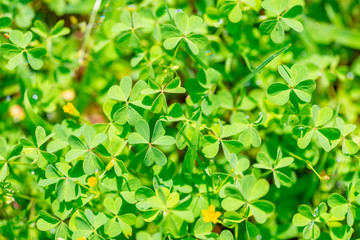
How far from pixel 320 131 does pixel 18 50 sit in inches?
77.5

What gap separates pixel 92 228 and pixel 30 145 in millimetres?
630

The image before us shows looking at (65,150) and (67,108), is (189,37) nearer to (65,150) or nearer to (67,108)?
(67,108)

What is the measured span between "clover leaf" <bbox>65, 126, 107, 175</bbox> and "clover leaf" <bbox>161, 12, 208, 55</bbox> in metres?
0.67

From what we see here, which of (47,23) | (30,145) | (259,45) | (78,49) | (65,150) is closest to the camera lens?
(30,145)

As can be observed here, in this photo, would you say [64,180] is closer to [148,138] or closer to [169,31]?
[148,138]

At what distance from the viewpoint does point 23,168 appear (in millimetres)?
2281

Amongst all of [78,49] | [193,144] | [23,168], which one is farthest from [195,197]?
[78,49]

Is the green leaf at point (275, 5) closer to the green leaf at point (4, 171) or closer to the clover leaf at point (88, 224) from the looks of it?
the clover leaf at point (88, 224)

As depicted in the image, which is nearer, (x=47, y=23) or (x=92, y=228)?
(x=92, y=228)

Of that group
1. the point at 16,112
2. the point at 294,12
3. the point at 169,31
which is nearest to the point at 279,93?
the point at 294,12

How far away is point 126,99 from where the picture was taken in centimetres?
197

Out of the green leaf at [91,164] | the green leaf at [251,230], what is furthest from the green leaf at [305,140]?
the green leaf at [91,164]

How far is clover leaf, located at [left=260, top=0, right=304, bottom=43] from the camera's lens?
2.01 meters

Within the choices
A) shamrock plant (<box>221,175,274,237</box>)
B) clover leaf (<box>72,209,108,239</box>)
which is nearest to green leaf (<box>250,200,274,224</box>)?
shamrock plant (<box>221,175,274,237</box>)
